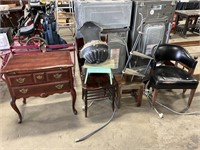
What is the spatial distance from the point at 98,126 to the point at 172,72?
1130mm

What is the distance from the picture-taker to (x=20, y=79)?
1.65 metres

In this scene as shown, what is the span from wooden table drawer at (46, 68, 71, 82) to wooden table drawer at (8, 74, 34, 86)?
17 cm

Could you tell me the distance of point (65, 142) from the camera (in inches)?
68.7

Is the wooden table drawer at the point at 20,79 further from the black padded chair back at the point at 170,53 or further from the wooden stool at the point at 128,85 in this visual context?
the black padded chair back at the point at 170,53

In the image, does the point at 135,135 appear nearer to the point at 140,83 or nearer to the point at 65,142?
the point at 140,83

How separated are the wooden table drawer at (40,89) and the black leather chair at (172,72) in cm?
102

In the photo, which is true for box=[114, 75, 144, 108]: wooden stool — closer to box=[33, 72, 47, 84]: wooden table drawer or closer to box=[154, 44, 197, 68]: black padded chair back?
box=[154, 44, 197, 68]: black padded chair back

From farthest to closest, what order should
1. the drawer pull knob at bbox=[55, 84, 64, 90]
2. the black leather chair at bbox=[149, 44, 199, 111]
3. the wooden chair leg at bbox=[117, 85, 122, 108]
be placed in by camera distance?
the wooden chair leg at bbox=[117, 85, 122, 108], the black leather chair at bbox=[149, 44, 199, 111], the drawer pull knob at bbox=[55, 84, 64, 90]

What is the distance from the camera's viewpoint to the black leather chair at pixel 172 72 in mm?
1948

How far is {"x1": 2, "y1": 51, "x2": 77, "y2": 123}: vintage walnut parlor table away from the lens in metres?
1.63

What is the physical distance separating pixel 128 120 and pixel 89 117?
1.51 feet

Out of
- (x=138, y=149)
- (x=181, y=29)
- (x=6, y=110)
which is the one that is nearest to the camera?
(x=138, y=149)

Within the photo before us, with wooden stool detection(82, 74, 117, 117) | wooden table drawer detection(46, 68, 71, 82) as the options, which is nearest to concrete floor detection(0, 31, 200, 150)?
wooden stool detection(82, 74, 117, 117)

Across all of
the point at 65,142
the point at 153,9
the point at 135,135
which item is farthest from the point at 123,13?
the point at 65,142
